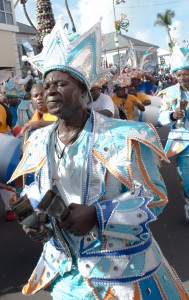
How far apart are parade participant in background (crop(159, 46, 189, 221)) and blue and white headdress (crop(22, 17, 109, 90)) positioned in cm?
279

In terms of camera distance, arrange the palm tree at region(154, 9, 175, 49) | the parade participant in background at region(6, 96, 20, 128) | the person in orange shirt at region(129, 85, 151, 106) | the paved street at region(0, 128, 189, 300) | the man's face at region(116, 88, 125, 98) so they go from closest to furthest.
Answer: the paved street at region(0, 128, 189, 300), the man's face at region(116, 88, 125, 98), the parade participant in background at region(6, 96, 20, 128), the person in orange shirt at region(129, 85, 151, 106), the palm tree at region(154, 9, 175, 49)

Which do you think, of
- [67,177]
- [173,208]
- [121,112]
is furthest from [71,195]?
[121,112]

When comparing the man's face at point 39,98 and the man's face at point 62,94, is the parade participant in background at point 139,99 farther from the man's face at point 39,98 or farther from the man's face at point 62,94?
the man's face at point 62,94

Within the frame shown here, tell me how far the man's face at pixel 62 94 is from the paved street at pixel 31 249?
7.18ft

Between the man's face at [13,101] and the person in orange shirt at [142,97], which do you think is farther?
the person in orange shirt at [142,97]

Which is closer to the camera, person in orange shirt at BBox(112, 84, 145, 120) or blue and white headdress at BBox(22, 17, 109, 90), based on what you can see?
blue and white headdress at BBox(22, 17, 109, 90)

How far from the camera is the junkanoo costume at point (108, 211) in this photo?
69.4 inches

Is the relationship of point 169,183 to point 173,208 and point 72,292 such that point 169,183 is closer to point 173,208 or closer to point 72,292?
point 173,208

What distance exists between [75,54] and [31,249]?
312 centimetres

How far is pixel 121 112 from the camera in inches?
277

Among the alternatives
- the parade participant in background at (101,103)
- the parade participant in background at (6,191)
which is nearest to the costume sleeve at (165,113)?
the parade participant in background at (101,103)

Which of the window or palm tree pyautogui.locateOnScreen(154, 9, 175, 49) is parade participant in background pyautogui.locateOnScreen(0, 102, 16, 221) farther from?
palm tree pyautogui.locateOnScreen(154, 9, 175, 49)

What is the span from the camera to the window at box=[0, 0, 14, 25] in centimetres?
2731

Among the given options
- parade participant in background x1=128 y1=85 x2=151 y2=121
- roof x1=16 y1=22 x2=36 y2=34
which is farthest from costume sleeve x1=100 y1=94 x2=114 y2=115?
roof x1=16 y1=22 x2=36 y2=34
